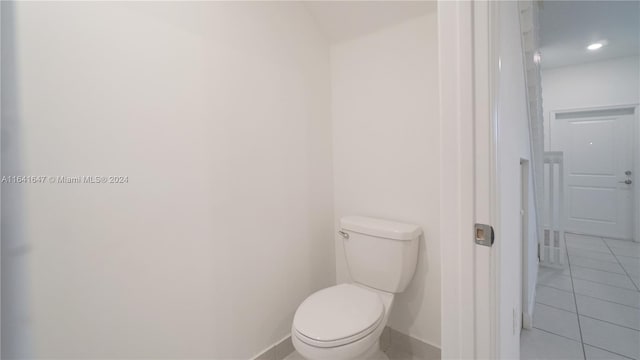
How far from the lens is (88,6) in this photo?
97cm

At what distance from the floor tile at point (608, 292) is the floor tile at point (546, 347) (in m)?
0.90

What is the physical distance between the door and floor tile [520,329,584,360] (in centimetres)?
330

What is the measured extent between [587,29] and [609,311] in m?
2.73

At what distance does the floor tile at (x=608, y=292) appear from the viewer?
2.14 m

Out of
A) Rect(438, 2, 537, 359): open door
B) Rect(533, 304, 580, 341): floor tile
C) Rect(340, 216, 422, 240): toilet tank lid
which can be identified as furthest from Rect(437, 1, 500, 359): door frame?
Rect(533, 304, 580, 341): floor tile

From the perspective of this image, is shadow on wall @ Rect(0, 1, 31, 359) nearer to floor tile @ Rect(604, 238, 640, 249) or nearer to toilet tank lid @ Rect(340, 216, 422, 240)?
toilet tank lid @ Rect(340, 216, 422, 240)

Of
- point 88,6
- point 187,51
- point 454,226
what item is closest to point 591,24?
point 454,226

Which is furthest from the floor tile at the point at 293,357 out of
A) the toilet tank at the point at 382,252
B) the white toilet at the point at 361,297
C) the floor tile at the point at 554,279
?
the floor tile at the point at 554,279

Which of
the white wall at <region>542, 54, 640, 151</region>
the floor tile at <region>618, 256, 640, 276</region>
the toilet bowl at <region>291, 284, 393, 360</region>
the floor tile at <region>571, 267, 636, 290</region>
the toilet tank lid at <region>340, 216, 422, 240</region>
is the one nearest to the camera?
the toilet bowl at <region>291, 284, 393, 360</region>

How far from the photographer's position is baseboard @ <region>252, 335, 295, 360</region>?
5.02 feet

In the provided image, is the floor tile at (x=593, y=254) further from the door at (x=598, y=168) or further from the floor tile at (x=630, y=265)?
the door at (x=598, y=168)

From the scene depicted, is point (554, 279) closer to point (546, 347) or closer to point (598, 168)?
point (546, 347)

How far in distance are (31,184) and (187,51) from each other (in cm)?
76

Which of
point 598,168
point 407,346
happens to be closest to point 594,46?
point 598,168
